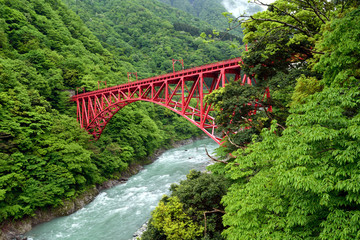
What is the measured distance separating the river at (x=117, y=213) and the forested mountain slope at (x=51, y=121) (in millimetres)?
1735

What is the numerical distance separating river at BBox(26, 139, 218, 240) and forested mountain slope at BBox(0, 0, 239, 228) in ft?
5.69

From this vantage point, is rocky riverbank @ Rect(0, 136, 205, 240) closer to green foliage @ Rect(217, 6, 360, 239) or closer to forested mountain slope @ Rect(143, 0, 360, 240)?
forested mountain slope @ Rect(143, 0, 360, 240)

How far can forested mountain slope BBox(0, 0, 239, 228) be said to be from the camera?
15188 millimetres

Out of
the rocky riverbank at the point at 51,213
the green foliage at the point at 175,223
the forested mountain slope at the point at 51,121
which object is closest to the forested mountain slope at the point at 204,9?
the forested mountain slope at the point at 51,121

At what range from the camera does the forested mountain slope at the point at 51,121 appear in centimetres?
1519

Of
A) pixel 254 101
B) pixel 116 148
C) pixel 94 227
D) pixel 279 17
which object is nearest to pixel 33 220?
pixel 94 227

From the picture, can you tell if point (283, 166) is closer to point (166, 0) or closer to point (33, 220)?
point (33, 220)

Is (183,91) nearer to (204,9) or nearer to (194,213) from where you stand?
(194,213)

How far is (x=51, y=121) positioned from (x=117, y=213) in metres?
10.4

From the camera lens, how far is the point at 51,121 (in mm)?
19516

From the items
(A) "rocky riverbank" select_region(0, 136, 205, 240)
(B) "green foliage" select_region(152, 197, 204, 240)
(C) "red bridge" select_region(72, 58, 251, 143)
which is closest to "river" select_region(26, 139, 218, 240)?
(A) "rocky riverbank" select_region(0, 136, 205, 240)

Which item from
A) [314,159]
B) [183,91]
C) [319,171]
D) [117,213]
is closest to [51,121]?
[117,213]

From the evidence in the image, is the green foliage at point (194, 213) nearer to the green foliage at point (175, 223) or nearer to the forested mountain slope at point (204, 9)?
the green foliage at point (175, 223)

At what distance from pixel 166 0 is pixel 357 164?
192 meters
